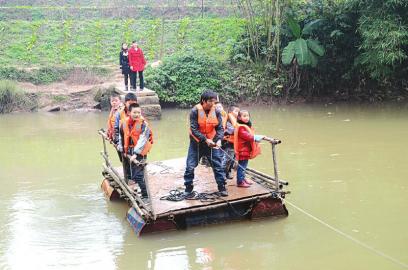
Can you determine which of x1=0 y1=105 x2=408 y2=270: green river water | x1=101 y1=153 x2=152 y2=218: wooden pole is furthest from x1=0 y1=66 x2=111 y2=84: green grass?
x1=101 y1=153 x2=152 y2=218: wooden pole

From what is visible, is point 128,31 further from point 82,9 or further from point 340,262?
point 340,262

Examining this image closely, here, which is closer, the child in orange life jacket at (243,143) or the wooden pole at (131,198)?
the wooden pole at (131,198)

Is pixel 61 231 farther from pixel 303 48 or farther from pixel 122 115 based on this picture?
pixel 303 48

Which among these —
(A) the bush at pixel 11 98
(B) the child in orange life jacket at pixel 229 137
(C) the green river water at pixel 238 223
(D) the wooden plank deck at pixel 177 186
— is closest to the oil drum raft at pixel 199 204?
(D) the wooden plank deck at pixel 177 186

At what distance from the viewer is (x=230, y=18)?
23859 mm

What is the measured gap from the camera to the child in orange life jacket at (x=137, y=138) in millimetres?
6918

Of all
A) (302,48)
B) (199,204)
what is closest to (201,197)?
(199,204)

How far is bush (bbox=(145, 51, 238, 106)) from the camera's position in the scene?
17.7 meters

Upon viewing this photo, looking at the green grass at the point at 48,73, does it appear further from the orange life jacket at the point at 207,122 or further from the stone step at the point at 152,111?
the orange life jacket at the point at 207,122

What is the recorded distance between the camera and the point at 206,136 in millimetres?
6902

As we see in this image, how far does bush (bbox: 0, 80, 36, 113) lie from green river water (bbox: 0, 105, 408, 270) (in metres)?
4.46

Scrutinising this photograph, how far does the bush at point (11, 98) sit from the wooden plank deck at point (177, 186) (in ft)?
32.3

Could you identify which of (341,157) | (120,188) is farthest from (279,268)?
(341,157)

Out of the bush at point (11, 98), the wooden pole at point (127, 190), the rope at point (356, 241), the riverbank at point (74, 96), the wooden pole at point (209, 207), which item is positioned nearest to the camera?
the rope at point (356, 241)
